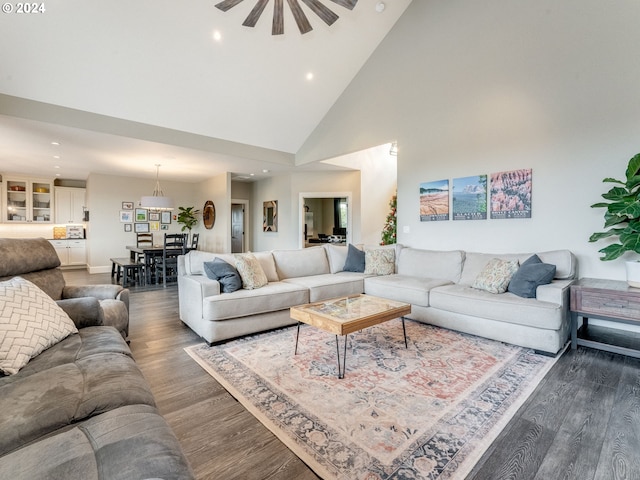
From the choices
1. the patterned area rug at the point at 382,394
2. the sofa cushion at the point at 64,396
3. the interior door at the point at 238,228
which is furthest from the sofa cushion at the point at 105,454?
the interior door at the point at 238,228

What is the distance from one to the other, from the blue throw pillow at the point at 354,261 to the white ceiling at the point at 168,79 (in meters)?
3.17

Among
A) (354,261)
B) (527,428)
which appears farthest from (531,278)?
(354,261)

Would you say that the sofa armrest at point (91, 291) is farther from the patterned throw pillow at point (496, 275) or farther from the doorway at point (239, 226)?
the doorway at point (239, 226)

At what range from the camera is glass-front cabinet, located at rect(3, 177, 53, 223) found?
26.3 feet

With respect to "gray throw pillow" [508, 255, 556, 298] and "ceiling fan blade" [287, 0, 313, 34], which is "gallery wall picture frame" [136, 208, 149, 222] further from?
"gray throw pillow" [508, 255, 556, 298]

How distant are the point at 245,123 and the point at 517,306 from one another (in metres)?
5.29

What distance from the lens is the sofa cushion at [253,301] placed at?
3.05 metres

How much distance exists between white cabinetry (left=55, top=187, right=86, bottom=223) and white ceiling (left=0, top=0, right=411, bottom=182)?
7.22 ft

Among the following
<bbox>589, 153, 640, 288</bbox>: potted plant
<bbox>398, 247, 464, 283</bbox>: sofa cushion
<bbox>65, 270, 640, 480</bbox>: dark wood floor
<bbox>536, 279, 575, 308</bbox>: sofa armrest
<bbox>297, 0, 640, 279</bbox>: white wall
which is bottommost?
<bbox>65, 270, 640, 480</bbox>: dark wood floor

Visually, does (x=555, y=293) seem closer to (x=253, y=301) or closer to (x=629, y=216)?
(x=629, y=216)

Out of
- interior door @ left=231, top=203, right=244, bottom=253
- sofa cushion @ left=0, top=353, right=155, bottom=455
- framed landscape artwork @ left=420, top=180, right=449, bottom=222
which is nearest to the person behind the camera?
sofa cushion @ left=0, top=353, right=155, bottom=455

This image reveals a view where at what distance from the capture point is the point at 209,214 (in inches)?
343

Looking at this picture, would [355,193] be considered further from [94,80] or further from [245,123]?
[94,80]

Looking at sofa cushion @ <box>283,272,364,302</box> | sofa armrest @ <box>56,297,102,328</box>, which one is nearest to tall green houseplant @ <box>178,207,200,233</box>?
sofa cushion @ <box>283,272,364,302</box>
